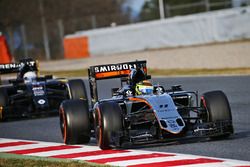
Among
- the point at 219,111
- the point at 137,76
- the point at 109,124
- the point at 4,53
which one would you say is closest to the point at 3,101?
the point at 137,76

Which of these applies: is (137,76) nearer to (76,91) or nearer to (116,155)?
(116,155)

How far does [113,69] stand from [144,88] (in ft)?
3.63

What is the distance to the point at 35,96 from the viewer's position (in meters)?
16.5

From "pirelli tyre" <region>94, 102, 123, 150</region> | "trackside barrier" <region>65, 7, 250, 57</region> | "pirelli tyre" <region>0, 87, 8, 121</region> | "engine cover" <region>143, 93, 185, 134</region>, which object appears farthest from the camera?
"trackside barrier" <region>65, 7, 250, 57</region>

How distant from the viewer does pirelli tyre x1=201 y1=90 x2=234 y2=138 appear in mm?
10270

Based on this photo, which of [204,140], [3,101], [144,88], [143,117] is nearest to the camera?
[143,117]

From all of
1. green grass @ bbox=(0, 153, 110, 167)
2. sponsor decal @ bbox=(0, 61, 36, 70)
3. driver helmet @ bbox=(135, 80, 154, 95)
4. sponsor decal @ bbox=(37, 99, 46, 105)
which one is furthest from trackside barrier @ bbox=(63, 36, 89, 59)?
green grass @ bbox=(0, 153, 110, 167)

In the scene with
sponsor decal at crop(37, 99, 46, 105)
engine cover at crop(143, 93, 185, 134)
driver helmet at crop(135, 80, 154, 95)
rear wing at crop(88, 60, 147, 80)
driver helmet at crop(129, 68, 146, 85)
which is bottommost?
sponsor decal at crop(37, 99, 46, 105)

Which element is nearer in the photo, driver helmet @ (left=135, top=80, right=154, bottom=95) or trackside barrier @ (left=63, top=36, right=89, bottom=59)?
driver helmet @ (left=135, top=80, right=154, bottom=95)

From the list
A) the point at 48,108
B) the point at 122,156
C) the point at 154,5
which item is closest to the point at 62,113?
the point at 122,156

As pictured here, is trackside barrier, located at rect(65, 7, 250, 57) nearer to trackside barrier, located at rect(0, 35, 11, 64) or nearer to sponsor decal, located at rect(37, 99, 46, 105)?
trackside barrier, located at rect(0, 35, 11, 64)

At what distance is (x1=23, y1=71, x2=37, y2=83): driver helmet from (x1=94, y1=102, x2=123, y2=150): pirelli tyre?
24.1ft

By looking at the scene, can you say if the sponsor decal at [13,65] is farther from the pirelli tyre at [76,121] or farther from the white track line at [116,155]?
the pirelli tyre at [76,121]

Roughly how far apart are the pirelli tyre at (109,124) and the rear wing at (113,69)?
1.86 m
